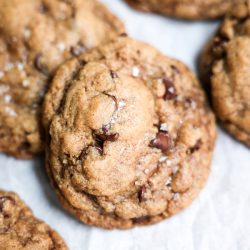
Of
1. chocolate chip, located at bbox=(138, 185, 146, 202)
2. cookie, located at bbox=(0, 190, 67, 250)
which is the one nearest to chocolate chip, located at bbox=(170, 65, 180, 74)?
chocolate chip, located at bbox=(138, 185, 146, 202)

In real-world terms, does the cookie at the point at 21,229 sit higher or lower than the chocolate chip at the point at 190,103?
lower

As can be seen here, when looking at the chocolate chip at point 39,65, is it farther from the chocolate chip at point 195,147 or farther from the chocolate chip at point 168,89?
the chocolate chip at point 195,147

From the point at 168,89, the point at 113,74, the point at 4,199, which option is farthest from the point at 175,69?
the point at 4,199

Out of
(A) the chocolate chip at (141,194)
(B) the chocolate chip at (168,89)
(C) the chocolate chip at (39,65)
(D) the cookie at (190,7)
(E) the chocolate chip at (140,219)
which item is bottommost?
(E) the chocolate chip at (140,219)

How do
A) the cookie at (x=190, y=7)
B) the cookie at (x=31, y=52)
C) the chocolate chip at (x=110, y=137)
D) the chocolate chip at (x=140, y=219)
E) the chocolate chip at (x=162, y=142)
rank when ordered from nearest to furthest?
1. the chocolate chip at (x=110, y=137)
2. the chocolate chip at (x=162, y=142)
3. the chocolate chip at (x=140, y=219)
4. the cookie at (x=31, y=52)
5. the cookie at (x=190, y=7)

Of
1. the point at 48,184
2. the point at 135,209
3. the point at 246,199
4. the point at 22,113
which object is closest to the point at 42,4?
the point at 22,113

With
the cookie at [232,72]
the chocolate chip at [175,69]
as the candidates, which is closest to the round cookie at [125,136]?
the chocolate chip at [175,69]

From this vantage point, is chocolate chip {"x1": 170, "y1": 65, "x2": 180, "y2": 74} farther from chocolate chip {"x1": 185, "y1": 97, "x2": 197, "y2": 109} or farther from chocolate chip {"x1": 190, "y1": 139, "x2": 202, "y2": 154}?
chocolate chip {"x1": 190, "y1": 139, "x2": 202, "y2": 154}
